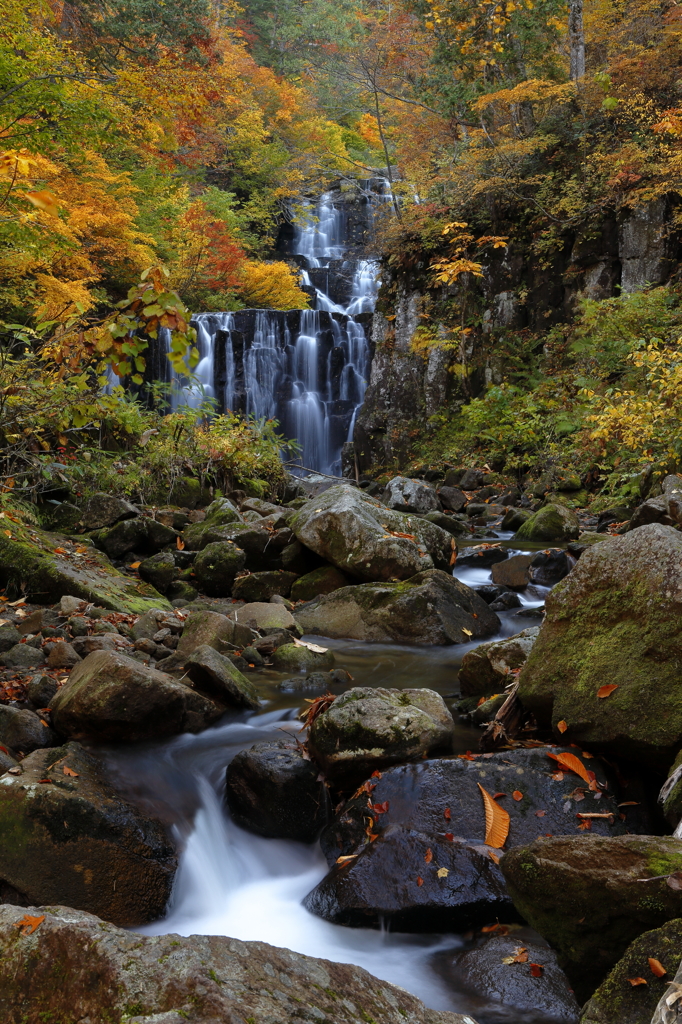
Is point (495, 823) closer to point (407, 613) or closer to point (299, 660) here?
point (299, 660)

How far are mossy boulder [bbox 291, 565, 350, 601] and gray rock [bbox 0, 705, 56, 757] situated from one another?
403 centimetres

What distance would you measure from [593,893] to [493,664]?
262 centimetres

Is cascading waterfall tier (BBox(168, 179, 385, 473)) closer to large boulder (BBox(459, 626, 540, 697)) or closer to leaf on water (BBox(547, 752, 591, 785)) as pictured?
large boulder (BBox(459, 626, 540, 697))

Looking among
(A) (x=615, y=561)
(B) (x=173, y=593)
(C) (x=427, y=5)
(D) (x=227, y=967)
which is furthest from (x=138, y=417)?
(C) (x=427, y=5)

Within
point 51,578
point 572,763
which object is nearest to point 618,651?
point 572,763

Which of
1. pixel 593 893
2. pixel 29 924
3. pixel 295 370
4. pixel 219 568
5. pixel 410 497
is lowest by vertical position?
pixel 410 497

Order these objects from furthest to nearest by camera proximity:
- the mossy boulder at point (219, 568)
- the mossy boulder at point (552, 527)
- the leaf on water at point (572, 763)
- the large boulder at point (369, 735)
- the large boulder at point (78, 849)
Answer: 1. the mossy boulder at point (552, 527)
2. the mossy boulder at point (219, 568)
3. the large boulder at point (369, 735)
4. the leaf on water at point (572, 763)
5. the large boulder at point (78, 849)

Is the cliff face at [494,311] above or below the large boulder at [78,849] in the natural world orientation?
above

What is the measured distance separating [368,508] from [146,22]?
64.0ft

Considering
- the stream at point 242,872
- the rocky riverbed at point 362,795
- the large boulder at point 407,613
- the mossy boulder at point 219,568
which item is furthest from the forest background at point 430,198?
the stream at point 242,872

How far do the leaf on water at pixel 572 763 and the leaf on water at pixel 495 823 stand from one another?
38 cm

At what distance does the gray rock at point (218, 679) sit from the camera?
15.3 ft

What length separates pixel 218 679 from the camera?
15.2ft

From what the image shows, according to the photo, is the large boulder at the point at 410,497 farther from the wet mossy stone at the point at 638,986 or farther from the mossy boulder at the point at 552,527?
the wet mossy stone at the point at 638,986
